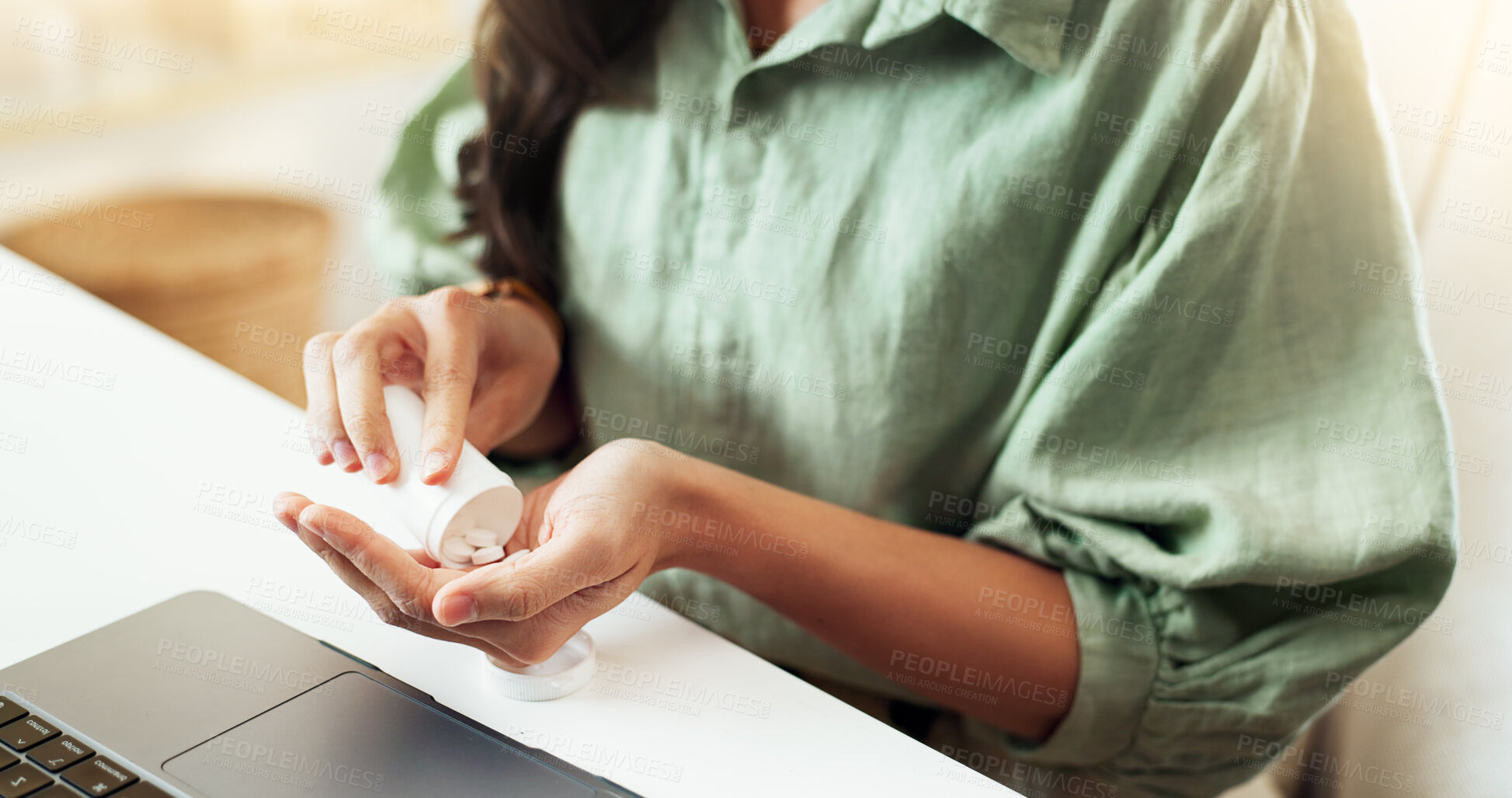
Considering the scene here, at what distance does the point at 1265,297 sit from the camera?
0.54 metres

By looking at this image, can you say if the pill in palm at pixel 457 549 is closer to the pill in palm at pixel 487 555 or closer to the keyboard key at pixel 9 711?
the pill in palm at pixel 487 555

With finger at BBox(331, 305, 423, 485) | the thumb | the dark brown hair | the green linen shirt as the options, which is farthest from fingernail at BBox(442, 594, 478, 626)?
the dark brown hair

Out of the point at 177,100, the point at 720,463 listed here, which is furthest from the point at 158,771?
the point at 177,100

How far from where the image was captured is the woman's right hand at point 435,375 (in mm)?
478

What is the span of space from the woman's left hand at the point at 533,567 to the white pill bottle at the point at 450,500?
2cm

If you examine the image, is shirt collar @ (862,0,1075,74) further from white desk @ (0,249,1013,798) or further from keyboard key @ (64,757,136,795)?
keyboard key @ (64,757,136,795)

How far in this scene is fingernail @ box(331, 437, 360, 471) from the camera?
0.49 m

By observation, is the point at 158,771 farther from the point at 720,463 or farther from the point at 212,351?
the point at 212,351

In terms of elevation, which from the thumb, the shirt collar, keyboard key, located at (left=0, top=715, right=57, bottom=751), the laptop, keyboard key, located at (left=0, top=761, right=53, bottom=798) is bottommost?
the laptop

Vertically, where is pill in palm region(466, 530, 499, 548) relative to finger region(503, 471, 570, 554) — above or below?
above

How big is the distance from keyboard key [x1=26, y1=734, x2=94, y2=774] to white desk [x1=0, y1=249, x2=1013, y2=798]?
0.33ft

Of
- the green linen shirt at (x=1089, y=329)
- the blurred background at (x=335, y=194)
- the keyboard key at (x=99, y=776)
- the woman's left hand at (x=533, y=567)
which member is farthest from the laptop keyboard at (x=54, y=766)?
the blurred background at (x=335, y=194)

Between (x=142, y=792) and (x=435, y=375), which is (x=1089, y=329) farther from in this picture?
(x=142, y=792)

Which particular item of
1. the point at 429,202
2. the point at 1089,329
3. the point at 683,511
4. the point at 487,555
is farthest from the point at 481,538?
the point at 429,202
